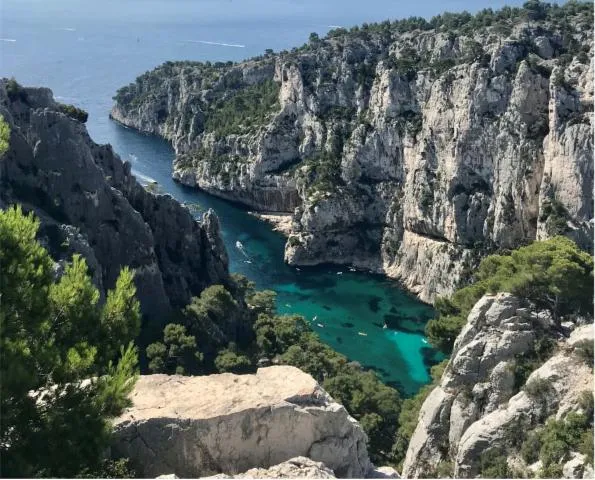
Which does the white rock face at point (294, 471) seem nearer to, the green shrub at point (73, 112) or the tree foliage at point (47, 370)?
the tree foliage at point (47, 370)

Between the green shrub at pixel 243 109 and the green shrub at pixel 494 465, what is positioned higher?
the green shrub at pixel 243 109


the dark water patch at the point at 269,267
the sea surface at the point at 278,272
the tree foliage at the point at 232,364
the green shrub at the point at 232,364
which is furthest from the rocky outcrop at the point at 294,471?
the dark water patch at the point at 269,267

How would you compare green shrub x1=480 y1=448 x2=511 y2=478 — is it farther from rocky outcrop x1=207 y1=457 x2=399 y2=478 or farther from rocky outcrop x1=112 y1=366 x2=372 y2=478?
rocky outcrop x1=207 y1=457 x2=399 y2=478

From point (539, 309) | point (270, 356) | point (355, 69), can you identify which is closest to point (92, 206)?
point (270, 356)

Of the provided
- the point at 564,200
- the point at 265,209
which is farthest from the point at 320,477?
the point at 265,209

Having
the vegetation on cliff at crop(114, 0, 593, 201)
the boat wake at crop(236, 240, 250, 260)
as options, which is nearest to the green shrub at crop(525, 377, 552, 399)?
the vegetation on cliff at crop(114, 0, 593, 201)

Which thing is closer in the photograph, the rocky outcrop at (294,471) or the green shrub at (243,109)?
the rocky outcrop at (294,471)
